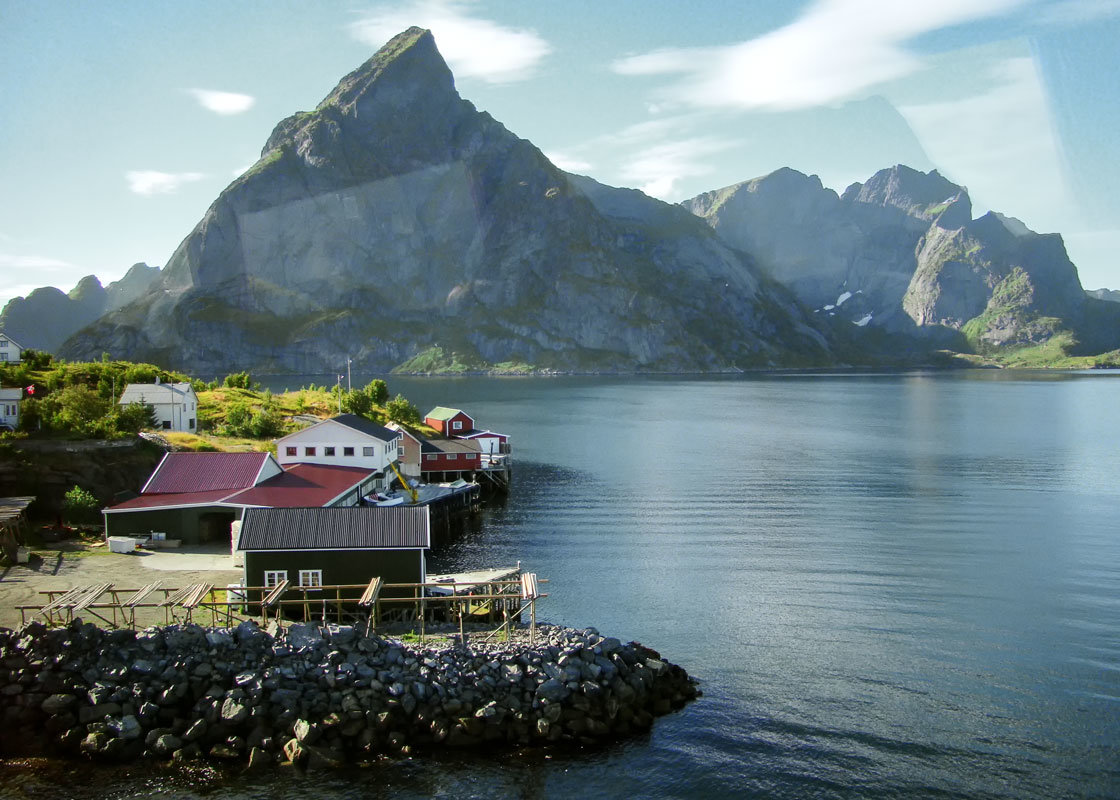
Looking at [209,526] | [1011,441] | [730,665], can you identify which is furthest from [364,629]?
[1011,441]

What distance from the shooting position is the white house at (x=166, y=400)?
234ft

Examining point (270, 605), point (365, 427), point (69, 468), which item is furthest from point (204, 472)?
point (270, 605)

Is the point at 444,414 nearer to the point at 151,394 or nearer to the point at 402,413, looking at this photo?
the point at 402,413

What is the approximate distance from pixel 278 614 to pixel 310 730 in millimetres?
7124

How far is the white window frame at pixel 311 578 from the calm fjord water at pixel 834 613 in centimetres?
1091

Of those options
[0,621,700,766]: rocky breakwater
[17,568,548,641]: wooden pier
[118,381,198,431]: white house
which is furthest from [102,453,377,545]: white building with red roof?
[118,381,198,431]: white house

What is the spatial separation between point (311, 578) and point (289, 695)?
8215mm

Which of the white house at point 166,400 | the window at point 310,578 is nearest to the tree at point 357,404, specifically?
the white house at point 166,400

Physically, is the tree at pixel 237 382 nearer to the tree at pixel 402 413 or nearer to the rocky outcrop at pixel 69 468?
the tree at pixel 402 413

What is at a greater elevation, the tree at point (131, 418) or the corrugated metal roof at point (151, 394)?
the corrugated metal roof at point (151, 394)

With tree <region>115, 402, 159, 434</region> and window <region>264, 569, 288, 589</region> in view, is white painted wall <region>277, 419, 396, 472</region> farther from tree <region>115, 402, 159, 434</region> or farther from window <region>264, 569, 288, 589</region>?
window <region>264, 569, 288, 589</region>

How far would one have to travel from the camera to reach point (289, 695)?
26.4m

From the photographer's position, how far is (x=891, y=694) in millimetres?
29406

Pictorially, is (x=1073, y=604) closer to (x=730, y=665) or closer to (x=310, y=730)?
(x=730, y=665)
